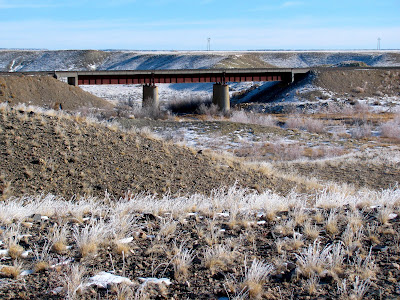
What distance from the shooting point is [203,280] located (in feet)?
16.6

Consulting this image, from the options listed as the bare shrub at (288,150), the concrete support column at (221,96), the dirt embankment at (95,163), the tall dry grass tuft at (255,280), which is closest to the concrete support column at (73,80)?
the concrete support column at (221,96)

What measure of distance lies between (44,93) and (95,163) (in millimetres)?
31033

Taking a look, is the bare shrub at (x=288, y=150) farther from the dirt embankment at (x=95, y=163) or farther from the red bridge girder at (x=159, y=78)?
the red bridge girder at (x=159, y=78)

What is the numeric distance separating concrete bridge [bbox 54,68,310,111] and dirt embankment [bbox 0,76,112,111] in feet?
10.8

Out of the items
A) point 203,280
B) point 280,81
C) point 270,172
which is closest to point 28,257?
point 203,280

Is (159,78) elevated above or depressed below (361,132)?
above

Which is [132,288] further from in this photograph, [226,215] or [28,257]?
[226,215]

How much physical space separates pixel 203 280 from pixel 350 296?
1.63 metres

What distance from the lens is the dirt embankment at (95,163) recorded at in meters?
12.2

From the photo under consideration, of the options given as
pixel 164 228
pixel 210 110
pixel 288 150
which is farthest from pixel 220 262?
pixel 210 110

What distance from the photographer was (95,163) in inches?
529

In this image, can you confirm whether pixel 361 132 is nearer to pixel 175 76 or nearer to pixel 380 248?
pixel 175 76

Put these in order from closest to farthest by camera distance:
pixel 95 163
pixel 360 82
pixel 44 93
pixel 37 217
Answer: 1. pixel 37 217
2. pixel 95 163
3. pixel 44 93
4. pixel 360 82

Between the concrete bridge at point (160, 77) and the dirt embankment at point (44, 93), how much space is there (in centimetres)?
328
